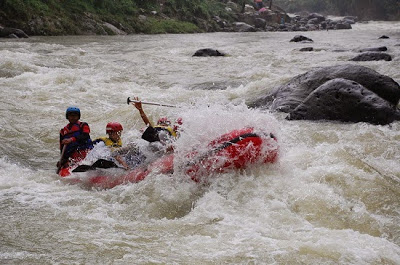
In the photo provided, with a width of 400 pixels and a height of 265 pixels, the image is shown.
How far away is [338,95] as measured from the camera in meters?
7.77

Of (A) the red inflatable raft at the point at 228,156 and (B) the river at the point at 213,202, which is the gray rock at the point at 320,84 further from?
(A) the red inflatable raft at the point at 228,156

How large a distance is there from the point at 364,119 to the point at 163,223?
4.78m

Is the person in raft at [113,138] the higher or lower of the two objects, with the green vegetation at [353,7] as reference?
higher

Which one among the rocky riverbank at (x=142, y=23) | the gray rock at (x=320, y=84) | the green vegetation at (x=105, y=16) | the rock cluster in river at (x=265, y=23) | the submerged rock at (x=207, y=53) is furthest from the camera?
the rock cluster in river at (x=265, y=23)

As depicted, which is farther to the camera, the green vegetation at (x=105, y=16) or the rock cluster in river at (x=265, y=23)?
the rock cluster in river at (x=265, y=23)

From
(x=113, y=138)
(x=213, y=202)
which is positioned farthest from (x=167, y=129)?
(x=213, y=202)

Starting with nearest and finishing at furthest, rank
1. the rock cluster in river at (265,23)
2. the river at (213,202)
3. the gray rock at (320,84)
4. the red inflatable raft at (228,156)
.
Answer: the river at (213,202)
the red inflatable raft at (228,156)
the gray rock at (320,84)
the rock cluster in river at (265,23)

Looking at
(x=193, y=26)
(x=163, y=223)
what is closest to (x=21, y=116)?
(x=163, y=223)

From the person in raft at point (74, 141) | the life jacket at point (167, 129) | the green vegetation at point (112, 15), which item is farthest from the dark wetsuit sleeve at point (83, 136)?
the green vegetation at point (112, 15)

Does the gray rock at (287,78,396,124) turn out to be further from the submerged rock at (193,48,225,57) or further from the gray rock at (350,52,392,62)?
the submerged rock at (193,48,225,57)

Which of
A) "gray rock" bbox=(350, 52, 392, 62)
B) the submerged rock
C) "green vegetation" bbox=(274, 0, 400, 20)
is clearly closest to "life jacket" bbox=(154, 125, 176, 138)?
"gray rock" bbox=(350, 52, 392, 62)

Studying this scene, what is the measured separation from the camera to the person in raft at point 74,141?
5.95 metres

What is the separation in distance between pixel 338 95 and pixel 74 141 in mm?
4540

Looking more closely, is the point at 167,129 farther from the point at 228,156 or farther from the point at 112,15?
the point at 112,15
